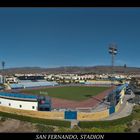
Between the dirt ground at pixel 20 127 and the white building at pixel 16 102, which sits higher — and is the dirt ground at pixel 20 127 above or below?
below

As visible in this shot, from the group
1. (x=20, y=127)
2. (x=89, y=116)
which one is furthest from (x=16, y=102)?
(x=89, y=116)

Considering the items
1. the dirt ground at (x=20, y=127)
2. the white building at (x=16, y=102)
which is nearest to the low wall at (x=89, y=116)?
the white building at (x=16, y=102)

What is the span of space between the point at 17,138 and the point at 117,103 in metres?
6.12

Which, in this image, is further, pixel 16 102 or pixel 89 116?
pixel 89 116

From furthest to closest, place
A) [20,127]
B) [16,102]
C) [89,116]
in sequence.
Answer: [89,116], [16,102], [20,127]

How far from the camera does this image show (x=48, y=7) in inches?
85.7

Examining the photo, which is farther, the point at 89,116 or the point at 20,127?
the point at 89,116

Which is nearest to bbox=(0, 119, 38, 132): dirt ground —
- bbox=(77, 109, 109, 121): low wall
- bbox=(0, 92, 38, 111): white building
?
bbox=(0, 92, 38, 111): white building

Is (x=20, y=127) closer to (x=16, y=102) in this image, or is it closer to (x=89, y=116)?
(x=16, y=102)

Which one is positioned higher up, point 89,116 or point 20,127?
point 20,127

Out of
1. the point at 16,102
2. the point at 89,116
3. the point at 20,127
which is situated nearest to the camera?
the point at 20,127

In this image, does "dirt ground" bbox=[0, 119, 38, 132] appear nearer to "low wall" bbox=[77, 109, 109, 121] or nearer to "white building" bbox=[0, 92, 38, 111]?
"white building" bbox=[0, 92, 38, 111]

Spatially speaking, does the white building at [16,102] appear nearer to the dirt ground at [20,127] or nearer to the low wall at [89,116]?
the dirt ground at [20,127]

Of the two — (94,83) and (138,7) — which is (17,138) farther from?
(94,83)
